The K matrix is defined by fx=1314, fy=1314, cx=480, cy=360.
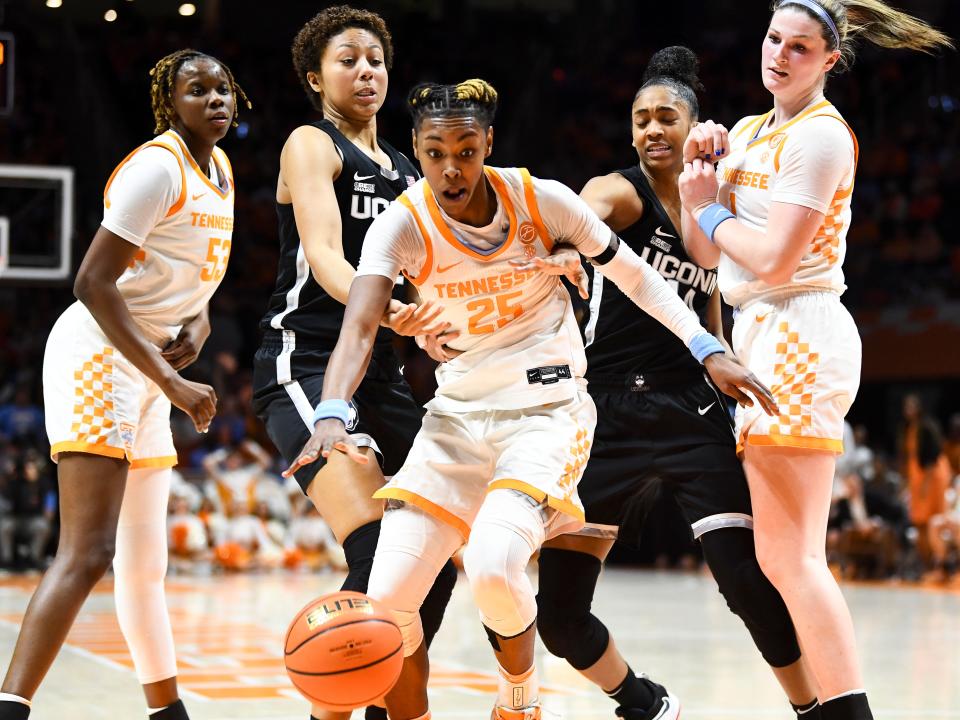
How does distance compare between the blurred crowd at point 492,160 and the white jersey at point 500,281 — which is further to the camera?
the blurred crowd at point 492,160

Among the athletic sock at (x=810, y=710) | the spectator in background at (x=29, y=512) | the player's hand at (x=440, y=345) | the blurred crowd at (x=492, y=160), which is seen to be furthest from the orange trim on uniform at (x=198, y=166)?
the spectator in background at (x=29, y=512)

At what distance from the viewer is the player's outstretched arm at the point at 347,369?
324 cm

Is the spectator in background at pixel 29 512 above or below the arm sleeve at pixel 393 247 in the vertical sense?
below

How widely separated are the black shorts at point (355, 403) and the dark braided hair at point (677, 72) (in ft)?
4.17

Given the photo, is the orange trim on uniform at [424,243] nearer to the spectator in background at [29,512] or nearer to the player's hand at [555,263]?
the player's hand at [555,263]

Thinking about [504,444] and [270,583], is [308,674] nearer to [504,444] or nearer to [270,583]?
[504,444]

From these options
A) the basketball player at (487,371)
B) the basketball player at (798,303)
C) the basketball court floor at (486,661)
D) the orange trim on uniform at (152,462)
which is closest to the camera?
the basketball player at (487,371)

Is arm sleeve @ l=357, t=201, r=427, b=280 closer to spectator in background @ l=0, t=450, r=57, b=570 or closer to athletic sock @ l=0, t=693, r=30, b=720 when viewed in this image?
athletic sock @ l=0, t=693, r=30, b=720

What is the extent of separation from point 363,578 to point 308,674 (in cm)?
40

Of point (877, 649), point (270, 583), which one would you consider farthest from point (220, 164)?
point (270, 583)

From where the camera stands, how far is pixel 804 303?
3.78 metres

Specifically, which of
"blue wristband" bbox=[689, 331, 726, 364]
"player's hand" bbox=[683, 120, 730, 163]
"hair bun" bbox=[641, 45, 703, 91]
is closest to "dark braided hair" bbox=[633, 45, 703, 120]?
"hair bun" bbox=[641, 45, 703, 91]

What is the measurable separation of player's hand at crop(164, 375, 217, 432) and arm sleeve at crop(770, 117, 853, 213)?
5.66 ft

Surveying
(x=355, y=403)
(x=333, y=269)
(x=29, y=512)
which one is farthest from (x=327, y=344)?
(x=29, y=512)
